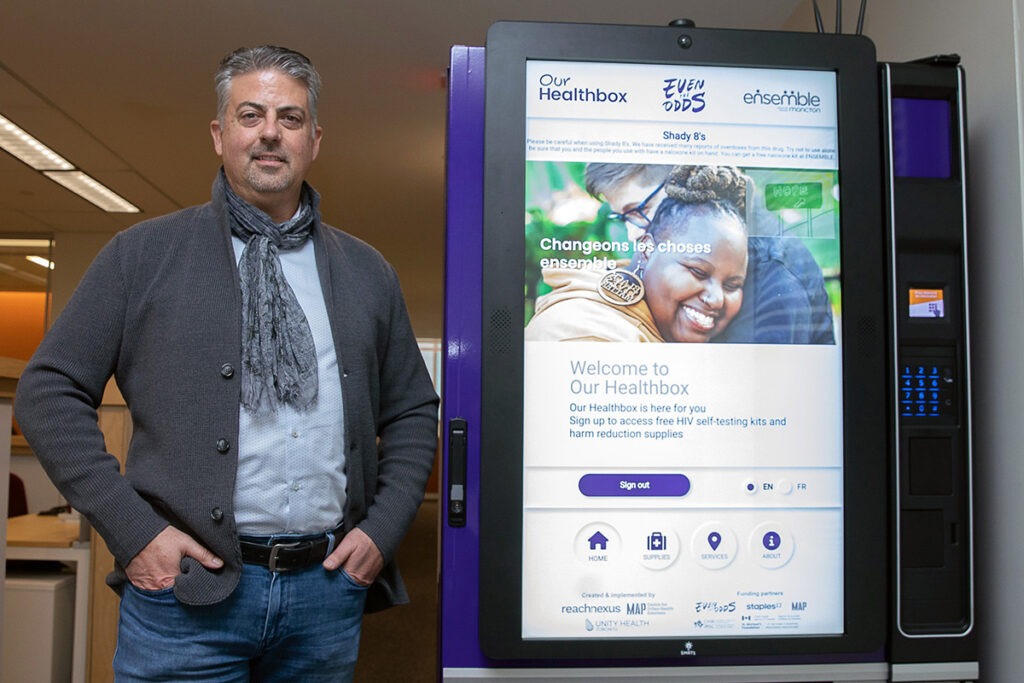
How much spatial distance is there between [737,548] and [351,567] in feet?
2.20

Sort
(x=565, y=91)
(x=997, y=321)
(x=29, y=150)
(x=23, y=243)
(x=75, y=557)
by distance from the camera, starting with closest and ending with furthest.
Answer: (x=565, y=91) < (x=997, y=321) < (x=75, y=557) < (x=29, y=150) < (x=23, y=243)

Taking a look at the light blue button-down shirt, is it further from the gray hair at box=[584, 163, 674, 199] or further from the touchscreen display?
the gray hair at box=[584, 163, 674, 199]

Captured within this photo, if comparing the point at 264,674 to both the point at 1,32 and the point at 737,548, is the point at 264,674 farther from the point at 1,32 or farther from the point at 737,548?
the point at 1,32

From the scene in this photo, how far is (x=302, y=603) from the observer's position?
138cm

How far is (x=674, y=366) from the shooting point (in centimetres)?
140

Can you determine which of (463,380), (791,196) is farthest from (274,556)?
(791,196)

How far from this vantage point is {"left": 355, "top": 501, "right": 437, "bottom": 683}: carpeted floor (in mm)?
3744

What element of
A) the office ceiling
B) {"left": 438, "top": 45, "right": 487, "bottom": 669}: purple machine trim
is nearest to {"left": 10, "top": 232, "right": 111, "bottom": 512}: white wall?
the office ceiling

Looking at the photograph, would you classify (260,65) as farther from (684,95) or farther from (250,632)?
(250,632)

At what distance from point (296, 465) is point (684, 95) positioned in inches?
36.6

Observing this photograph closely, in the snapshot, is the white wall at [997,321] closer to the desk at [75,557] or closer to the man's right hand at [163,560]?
the man's right hand at [163,560]

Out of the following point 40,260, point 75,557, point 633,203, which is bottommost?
point 75,557

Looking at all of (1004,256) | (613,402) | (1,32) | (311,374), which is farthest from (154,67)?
(1004,256)

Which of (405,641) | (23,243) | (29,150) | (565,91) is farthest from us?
(23,243)
